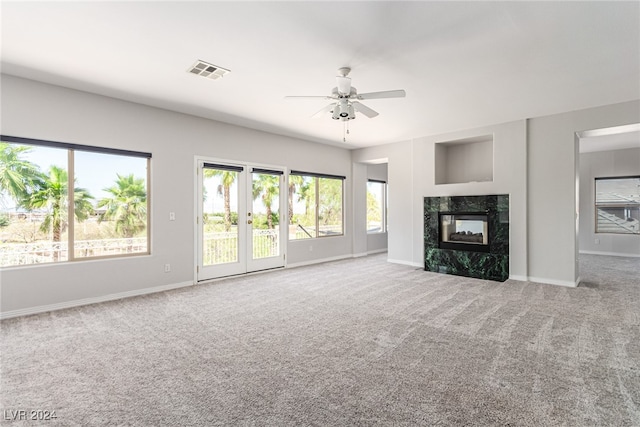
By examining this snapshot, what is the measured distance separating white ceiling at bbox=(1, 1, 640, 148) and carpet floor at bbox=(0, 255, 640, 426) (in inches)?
108

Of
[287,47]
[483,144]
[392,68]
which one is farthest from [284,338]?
[483,144]

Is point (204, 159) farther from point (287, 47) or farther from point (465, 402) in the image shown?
point (465, 402)

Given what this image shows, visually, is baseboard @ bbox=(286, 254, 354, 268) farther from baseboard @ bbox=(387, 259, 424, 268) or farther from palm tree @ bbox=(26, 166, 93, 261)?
palm tree @ bbox=(26, 166, 93, 261)

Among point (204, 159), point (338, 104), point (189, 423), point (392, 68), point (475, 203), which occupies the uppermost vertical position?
point (392, 68)

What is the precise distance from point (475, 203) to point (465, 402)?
4322 millimetres

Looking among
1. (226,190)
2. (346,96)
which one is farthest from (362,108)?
(226,190)

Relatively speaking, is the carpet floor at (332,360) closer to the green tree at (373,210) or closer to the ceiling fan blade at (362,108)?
the ceiling fan blade at (362,108)

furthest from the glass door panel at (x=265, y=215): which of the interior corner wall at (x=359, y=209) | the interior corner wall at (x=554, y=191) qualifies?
the interior corner wall at (x=554, y=191)

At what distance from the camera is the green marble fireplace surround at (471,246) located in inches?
208

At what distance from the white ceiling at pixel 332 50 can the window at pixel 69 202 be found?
876 mm

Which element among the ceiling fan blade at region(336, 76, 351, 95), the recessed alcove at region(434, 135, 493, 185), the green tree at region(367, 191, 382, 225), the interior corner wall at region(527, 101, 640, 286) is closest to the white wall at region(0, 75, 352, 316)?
the ceiling fan blade at region(336, 76, 351, 95)

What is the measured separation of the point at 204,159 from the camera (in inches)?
202

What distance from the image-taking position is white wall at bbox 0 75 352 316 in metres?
3.59

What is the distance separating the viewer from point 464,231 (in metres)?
5.81
